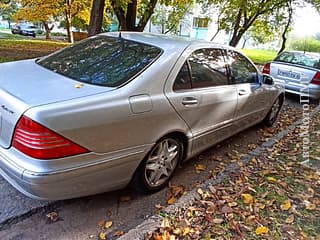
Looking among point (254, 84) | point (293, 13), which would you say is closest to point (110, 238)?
point (254, 84)

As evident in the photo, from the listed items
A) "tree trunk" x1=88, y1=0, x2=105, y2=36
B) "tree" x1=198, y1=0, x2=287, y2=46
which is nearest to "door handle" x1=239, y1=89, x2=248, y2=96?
"tree trunk" x1=88, y1=0, x2=105, y2=36

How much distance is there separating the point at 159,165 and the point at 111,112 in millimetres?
924

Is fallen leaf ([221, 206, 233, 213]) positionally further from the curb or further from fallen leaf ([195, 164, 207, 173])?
fallen leaf ([195, 164, 207, 173])

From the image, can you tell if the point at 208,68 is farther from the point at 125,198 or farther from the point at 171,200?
the point at 125,198

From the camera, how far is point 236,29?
1494 centimetres

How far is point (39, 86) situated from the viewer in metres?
2.43

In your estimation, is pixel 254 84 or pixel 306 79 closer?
pixel 254 84

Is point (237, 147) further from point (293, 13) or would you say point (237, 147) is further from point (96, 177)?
point (293, 13)

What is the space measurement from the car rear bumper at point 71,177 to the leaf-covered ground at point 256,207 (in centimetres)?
56

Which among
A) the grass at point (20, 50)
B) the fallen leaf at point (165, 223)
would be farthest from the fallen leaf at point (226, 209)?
the grass at point (20, 50)

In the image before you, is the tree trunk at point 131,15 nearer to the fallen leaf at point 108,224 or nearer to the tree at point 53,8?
the fallen leaf at point 108,224

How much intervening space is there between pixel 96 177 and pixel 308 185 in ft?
8.04

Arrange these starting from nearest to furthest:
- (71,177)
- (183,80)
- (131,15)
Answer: (71,177) → (183,80) → (131,15)

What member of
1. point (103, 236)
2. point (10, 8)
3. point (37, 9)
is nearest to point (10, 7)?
point (10, 8)
